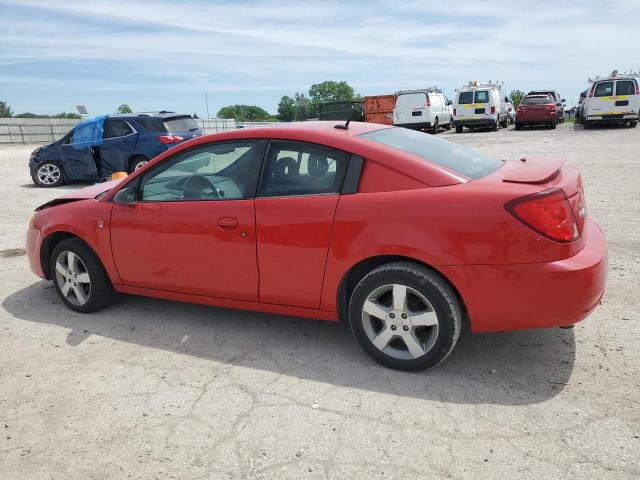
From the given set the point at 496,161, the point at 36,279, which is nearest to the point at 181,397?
the point at 496,161

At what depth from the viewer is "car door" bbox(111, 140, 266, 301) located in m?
3.63

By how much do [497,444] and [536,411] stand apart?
39 cm

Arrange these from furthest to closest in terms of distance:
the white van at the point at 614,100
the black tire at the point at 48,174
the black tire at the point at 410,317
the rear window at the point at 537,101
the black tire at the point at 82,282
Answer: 1. the rear window at the point at 537,101
2. the white van at the point at 614,100
3. the black tire at the point at 48,174
4. the black tire at the point at 82,282
5. the black tire at the point at 410,317

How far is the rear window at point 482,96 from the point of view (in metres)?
24.9

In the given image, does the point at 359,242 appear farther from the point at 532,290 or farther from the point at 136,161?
the point at 136,161

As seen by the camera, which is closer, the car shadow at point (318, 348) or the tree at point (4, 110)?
the car shadow at point (318, 348)

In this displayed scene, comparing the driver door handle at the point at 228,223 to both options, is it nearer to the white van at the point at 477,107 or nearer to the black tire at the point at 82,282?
the black tire at the point at 82,282

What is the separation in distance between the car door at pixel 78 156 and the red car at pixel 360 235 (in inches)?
330

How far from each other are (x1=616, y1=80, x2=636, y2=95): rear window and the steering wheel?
74.2 ft

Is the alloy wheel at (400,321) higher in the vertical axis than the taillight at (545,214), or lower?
lower

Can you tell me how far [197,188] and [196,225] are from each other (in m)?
0.31

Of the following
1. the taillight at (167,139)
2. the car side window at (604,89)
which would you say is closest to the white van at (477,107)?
the car side window at (604,89)

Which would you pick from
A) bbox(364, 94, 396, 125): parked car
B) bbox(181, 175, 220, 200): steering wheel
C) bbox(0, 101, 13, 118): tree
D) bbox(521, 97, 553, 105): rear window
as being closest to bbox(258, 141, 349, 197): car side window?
bbox(181, 175, 220, 200): steering wheel

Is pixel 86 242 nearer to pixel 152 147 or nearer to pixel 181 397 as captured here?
pixel 181 397
